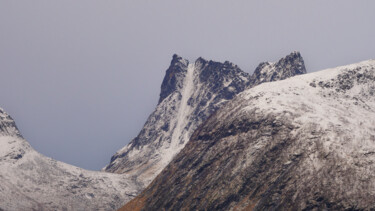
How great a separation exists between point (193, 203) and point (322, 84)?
55.4 m

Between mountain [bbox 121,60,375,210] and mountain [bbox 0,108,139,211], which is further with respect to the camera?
mountain [bbox 0,108,139,211]

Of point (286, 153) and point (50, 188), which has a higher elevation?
point (286, 153)

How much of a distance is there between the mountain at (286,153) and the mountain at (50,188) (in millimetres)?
54999

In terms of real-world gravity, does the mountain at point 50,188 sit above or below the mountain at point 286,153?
below

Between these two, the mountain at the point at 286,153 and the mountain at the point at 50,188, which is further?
the mountain at the point at 50,188

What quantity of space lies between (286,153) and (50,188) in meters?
118

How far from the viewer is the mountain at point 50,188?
167 metres

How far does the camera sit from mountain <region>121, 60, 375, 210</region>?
85.9 m

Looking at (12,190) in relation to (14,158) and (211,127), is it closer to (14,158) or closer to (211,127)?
(14,158)

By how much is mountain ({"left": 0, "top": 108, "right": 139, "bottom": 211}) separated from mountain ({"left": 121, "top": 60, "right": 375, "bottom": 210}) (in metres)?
55.0

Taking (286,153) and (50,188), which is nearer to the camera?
(286,153)

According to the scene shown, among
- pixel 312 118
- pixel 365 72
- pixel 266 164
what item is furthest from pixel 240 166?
pixel 365 72

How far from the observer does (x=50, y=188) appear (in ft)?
594

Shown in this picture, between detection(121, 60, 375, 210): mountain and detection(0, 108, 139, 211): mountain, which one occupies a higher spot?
detection(121, 60, 375, 210): mountain
